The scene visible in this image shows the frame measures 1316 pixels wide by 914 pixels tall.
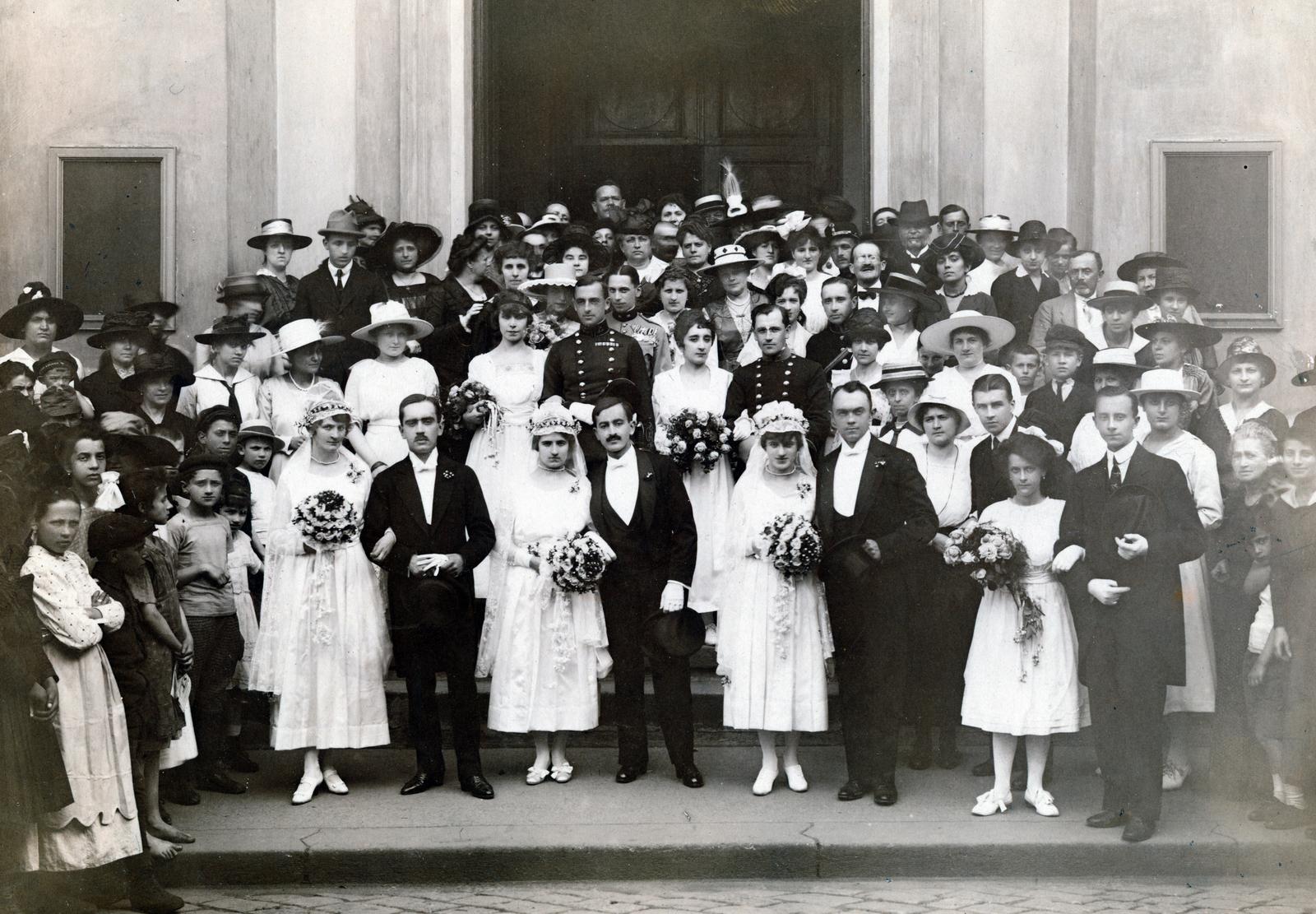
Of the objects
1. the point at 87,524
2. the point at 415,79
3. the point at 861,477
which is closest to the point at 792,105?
the point at 415,79

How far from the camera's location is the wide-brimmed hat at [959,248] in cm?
1062

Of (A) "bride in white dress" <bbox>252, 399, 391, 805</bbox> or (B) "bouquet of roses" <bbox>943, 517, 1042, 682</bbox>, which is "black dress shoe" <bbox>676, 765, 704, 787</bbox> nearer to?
(A) "bride in white dress" <bbox>252, 399, 391, 805</bbox>

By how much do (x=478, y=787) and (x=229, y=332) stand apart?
3728 mm

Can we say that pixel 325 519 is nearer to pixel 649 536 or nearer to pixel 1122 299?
pixel 649 536

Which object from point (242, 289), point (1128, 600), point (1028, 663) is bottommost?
point (1028, 663)

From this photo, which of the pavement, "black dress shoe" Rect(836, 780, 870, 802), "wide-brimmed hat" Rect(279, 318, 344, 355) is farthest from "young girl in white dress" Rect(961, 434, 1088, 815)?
"wide-brimmed hat" Rect(279, 318, 344, 355)

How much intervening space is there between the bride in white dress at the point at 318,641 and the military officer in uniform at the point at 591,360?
175 centimetres

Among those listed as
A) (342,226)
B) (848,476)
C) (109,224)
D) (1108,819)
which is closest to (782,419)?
(848,476)

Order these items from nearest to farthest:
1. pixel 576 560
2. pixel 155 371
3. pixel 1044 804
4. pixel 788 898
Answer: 1. pixel 788 898
2. pixel 1044 804
3. pixel 576 560
4. pixel 155 371

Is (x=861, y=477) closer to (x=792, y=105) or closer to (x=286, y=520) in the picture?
(x=286, y=520)

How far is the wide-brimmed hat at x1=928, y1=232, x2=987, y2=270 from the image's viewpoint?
10.6 meters

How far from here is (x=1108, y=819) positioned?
7141 mm

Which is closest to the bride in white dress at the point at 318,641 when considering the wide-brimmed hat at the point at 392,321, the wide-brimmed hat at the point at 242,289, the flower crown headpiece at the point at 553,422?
the flower crown headpiece at the point at 553,422

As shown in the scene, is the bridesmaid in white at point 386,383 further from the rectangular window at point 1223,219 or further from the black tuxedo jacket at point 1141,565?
the rectangular window at point 1223,219
